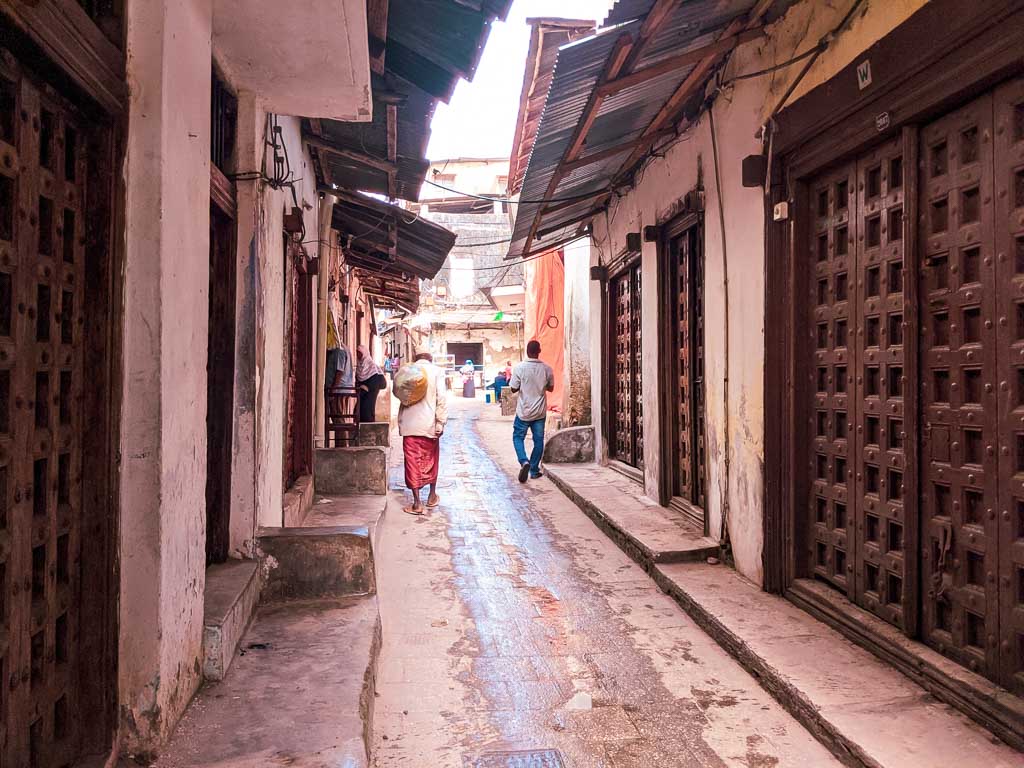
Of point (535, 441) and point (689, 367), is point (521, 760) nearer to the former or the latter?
point (689, 367)

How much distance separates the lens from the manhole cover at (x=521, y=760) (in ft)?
10.0

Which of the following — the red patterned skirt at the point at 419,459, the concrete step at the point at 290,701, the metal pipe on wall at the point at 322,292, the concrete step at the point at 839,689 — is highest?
the metal pipe on wall at the point at 322,292

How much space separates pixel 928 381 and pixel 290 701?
296cm

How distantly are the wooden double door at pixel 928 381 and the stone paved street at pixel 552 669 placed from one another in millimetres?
834

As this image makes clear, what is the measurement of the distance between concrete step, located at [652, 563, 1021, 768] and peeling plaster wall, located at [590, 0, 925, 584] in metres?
0.56

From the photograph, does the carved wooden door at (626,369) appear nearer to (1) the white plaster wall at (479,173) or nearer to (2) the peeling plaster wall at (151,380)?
(2) the peeling plaster wall at (151,380)

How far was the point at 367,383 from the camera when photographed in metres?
10.6

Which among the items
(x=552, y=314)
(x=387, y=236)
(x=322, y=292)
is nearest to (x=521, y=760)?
(x=322, y=292)

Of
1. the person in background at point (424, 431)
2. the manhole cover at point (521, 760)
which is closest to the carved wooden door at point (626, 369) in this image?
the person in background at point (424, 431)

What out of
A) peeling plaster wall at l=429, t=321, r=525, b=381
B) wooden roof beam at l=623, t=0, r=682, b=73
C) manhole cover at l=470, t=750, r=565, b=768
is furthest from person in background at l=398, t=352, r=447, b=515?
peeling plaster wall at l=429, t=321, r=525, b=381

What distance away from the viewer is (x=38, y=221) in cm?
213

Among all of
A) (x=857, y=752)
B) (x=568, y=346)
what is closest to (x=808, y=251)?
(x=857, y=752)

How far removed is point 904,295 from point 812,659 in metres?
1.74

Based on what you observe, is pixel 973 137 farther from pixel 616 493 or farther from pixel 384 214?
pixel 384 214
